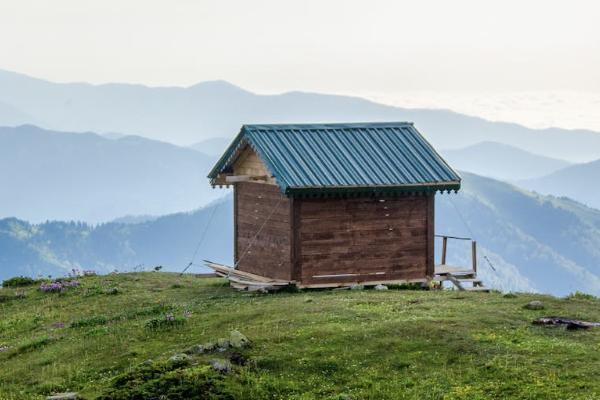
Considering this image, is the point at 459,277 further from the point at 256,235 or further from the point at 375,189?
the point at 256,235

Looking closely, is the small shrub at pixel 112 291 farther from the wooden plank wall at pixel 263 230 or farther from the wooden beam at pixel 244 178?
the wooden beam at pixel 244 178

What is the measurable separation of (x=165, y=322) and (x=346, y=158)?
12455mm

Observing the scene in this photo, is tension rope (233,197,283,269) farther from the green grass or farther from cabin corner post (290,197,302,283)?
the green grass

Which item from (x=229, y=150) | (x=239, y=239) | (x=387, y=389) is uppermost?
(x=229, y=150)

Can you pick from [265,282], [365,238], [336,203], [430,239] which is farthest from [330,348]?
[430,239]

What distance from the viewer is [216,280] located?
42.2 meters

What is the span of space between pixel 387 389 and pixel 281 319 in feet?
22.6

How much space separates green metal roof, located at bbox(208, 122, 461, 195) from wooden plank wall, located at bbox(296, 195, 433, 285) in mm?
660

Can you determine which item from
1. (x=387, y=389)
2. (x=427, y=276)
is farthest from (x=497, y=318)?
(x=427, y=276)

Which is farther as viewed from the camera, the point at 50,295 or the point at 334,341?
the point at 50,295

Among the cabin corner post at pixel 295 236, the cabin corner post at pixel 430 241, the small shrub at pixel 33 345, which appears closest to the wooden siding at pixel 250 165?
the cabin corner post at pixel 295 236

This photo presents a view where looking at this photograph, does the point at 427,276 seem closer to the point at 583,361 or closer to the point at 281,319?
the point at 281,319

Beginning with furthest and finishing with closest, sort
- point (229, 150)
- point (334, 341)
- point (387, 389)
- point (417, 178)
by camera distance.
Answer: point (229, 150)
point (417, 178)
point (334, 341)
point (387, 389)

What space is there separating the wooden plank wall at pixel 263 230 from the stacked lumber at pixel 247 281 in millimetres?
364
